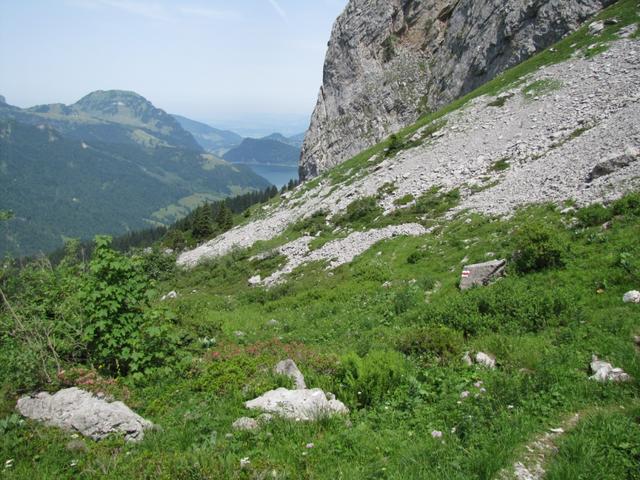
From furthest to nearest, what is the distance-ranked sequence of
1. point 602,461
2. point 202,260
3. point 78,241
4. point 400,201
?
point 202,260 → point 400,201 → point 78,241 → point 602,461

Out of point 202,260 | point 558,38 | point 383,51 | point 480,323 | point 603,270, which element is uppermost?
point 383,51

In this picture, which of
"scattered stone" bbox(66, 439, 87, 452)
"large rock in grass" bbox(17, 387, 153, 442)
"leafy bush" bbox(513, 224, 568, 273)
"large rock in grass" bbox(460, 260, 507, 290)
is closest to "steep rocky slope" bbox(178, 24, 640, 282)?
"leafy bush" bbox(513, 224, 568, 273)

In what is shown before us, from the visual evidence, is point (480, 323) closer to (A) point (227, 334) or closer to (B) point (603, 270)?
(B) point (603, 270)

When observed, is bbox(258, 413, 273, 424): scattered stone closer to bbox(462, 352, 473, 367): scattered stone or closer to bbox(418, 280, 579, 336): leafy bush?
bbox(462, 352, 473, 367): scattered stone

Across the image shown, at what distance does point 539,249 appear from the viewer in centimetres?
1321

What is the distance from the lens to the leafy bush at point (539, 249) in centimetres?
1309

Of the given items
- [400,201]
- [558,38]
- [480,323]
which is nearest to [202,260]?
[400,201]

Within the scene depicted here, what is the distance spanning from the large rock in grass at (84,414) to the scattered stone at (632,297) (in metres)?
10.7

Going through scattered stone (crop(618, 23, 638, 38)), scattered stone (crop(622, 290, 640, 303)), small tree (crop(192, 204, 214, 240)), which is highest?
scattered stone (crop(618, 23, 638, 38))

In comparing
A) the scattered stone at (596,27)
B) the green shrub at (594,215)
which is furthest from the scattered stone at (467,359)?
the scattered stone at (596,27)

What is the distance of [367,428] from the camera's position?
685 cm

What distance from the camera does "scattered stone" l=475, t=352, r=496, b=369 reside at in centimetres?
873

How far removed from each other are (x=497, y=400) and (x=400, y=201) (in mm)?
27141

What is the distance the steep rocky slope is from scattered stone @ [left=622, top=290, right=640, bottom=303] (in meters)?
8.44
